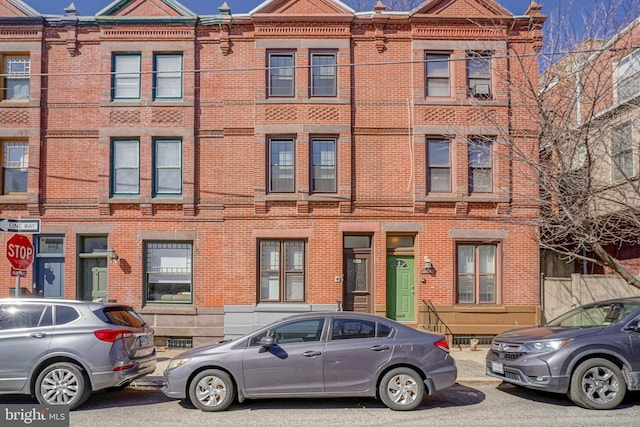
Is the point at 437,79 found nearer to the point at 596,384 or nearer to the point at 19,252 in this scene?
the point at 596,384

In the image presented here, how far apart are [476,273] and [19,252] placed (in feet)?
36.0

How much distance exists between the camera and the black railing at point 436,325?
13.6 meters

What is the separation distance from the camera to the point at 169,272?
46.6 feet

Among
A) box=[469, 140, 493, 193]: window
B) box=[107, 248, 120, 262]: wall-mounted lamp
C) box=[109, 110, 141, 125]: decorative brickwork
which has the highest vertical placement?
box=[109, 110, 141, 125]: decorative brickwork

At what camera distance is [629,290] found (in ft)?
43.0

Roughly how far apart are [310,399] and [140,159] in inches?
344

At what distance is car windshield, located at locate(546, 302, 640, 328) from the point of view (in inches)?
334

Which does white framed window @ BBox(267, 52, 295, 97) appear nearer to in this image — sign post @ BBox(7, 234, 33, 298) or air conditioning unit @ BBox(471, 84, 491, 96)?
air conditioning unit @ BBox(471, 84, 491, 96)

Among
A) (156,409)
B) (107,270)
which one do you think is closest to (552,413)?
(156,409)

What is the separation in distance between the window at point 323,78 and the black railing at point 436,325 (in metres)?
6.41

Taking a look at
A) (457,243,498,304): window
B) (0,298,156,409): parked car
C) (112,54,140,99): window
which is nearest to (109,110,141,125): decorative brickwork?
(112,54,140,99): window

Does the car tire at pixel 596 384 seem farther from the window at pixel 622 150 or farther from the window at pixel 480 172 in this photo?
the window at pixel 480 172

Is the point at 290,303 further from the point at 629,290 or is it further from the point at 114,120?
the point at 629,290

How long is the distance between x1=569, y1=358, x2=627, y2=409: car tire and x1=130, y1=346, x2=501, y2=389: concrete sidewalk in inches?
81.2
